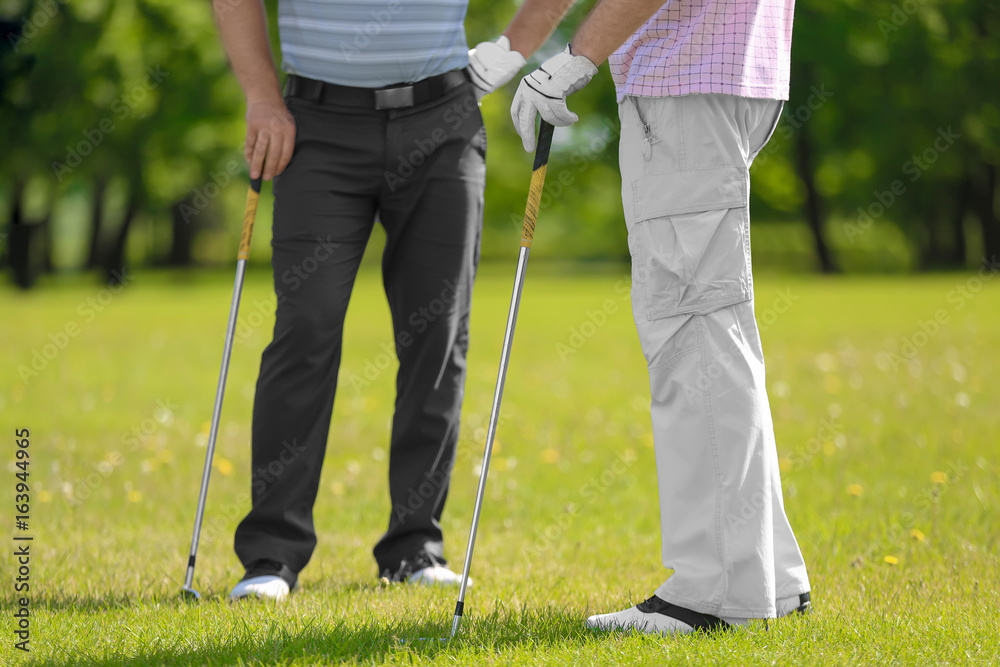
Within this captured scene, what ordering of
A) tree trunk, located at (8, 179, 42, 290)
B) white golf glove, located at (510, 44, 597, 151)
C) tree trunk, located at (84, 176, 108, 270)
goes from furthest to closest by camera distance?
1. tree trunk, located at (84, 176, 108, 270)
2. tree trunk, located at (8, 179, 42, 290)
3. white golf glove, located at (510, 44, 597, 151)

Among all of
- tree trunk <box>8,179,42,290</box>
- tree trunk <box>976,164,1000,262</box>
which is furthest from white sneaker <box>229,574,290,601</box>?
Answer: tree trunk <box>976,164,1000,262</box>

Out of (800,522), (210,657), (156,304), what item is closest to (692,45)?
(210,657)

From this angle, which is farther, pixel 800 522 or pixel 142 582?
pixel 800 522

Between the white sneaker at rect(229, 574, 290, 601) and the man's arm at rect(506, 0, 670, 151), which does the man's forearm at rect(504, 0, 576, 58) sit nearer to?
the man's arm at rect(506, 0, 670, 151)

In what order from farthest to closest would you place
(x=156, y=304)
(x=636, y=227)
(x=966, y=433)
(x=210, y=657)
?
(x=156, y=304), (x=966, y=433), (x=636, y=227), (x=210, y=657)

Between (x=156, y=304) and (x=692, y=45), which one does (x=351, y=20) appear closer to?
(x=692, y=45)

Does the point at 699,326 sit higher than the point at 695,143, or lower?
lower

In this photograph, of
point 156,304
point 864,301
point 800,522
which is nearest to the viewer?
point 800,522

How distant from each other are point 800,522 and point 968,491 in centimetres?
95

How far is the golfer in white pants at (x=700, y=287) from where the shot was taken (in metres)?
2.70

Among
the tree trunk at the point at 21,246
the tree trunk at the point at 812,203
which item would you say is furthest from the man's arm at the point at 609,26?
the tree trunk at the point at 812,203

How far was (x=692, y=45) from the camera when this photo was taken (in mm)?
2744

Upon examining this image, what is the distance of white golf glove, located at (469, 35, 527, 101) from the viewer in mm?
3674

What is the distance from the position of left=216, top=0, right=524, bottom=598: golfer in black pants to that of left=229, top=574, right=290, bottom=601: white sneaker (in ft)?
0.06
